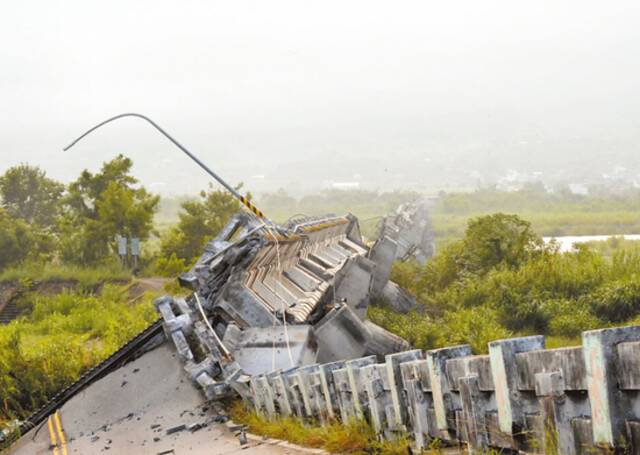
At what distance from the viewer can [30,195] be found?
5697 centimetres

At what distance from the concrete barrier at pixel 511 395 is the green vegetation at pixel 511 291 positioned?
9.44 meters

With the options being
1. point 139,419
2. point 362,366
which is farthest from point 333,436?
point 139,419

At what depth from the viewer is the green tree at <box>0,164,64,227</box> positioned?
55875mm

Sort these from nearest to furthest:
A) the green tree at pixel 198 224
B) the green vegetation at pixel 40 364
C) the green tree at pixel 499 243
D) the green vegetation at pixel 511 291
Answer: the green vegetation at pixel 40 364, the green vegetation at pixel 511 291, the green tree at pixel 499 243, the green tree at pixel 198 224

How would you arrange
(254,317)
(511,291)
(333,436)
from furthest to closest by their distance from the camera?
(511,291), (254,317), (333,436)

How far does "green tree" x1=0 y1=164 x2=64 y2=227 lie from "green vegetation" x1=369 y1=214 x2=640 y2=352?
33.2 m

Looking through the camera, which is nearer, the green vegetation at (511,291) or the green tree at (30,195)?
the green vegetation at (511,291)

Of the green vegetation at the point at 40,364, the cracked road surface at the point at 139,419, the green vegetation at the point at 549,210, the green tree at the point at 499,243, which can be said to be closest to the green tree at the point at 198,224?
the green vegetation at the point at 549,210

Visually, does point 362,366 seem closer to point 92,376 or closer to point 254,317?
point 254,317

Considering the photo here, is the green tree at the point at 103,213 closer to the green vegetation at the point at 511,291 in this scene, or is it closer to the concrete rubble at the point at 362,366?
the green vegetation at the point at 511,291

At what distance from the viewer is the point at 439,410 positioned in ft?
22.1

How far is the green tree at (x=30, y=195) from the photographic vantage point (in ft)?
183

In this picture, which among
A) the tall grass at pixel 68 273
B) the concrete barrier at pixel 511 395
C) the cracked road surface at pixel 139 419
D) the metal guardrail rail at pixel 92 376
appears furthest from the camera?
the tall grass at pixel 68 273

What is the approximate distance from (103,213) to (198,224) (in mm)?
5673
